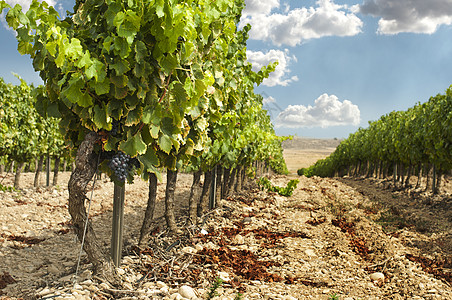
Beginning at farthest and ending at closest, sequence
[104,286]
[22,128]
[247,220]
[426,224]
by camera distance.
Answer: [22,128] < [426,224] < [247,220] < [104,286]

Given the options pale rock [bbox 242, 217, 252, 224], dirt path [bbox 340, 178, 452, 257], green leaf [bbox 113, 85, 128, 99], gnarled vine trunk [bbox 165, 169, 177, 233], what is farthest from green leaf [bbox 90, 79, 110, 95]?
dirt path [bbox 340, 178, 452, 257]

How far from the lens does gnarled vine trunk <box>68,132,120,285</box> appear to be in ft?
12.7

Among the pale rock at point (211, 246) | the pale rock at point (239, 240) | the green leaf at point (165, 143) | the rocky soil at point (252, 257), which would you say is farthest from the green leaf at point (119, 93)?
the pale rock at point (239, 240)

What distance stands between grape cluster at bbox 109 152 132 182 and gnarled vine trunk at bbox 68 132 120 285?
0.29 meters

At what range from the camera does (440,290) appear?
4.91m

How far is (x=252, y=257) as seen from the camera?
5.75m

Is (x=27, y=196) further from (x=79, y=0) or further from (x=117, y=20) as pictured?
(x=117, y=20)

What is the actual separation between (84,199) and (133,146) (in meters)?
0.97

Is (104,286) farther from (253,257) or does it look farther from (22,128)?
(22,128)

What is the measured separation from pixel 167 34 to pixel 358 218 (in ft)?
25.2

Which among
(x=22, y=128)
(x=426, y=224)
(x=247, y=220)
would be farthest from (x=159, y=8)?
(x=22, y=128)

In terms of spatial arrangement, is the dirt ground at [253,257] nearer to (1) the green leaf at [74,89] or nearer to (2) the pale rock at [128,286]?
(2) the pale rock at [128,286]

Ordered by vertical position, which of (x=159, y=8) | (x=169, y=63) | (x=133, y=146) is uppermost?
(x=159, y=8)

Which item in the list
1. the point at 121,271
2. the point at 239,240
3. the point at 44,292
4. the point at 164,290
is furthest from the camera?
the point at 239,240
